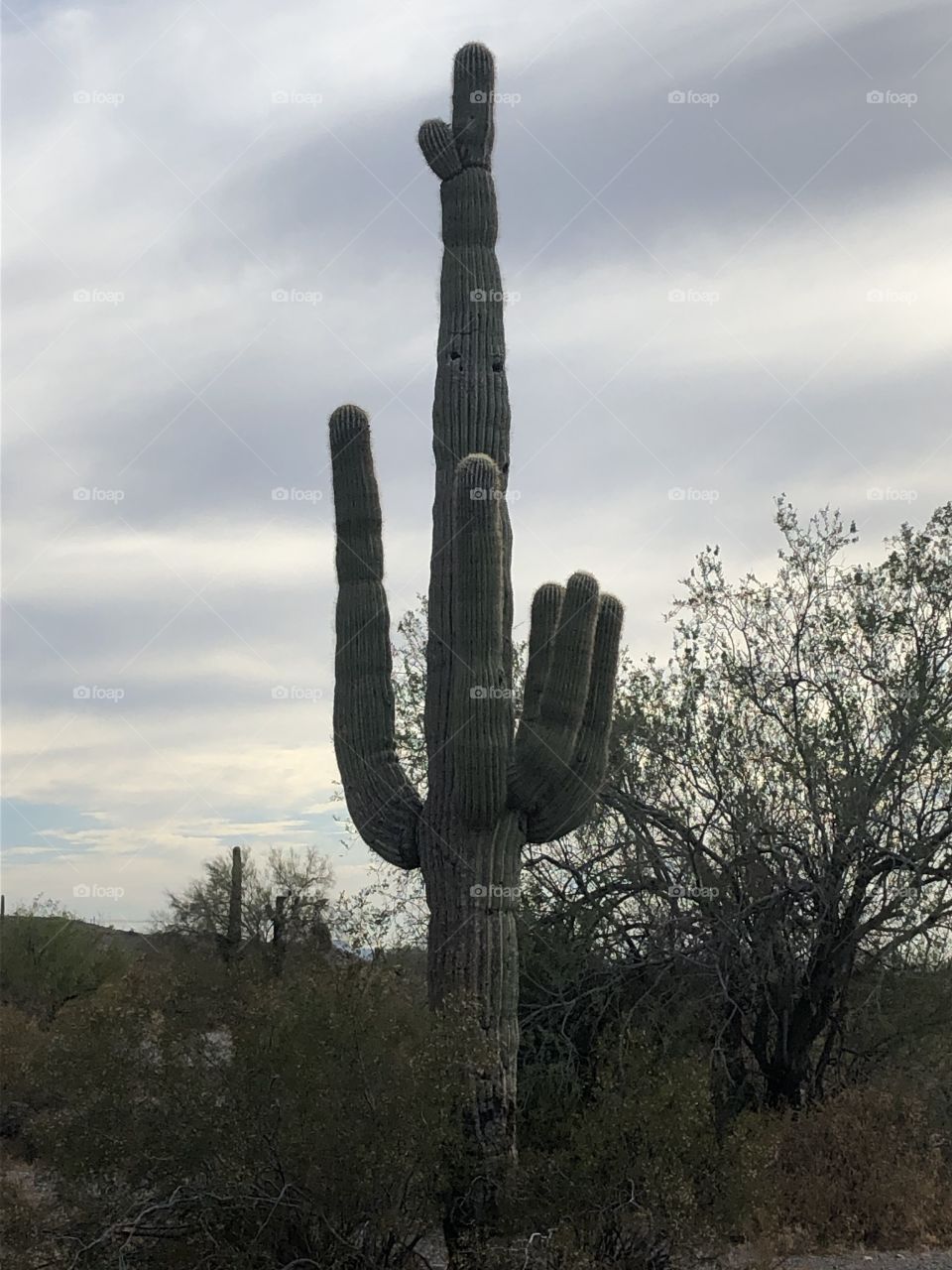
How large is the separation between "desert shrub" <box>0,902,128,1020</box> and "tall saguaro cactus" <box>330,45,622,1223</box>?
43.3 feet

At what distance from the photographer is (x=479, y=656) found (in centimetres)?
841

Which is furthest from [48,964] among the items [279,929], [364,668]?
[364,668]

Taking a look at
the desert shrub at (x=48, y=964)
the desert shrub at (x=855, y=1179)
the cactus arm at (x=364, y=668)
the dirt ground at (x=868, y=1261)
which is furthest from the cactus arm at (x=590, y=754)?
the desert shrub at (x=48, y=964)

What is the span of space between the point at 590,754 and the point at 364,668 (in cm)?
165

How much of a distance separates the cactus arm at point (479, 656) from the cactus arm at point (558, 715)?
0.47 feet

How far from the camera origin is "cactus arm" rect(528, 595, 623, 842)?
28.1ft

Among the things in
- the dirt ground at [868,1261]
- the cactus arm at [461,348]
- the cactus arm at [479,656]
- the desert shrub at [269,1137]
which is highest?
the cactus arm at [461,348]

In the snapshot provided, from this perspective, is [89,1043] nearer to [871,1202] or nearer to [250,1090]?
[250,1090]

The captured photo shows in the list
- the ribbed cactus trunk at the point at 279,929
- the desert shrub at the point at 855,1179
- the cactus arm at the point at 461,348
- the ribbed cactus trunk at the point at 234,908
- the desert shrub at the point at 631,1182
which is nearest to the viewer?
the desert shrub at the point at 631,1182

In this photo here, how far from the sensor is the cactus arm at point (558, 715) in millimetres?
8406

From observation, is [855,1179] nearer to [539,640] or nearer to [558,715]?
[558,715]

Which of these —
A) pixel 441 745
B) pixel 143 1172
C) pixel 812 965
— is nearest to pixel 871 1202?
pixel 812 965

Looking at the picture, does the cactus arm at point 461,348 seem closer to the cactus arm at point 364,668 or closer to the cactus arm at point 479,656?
the cactus arm at point 479,656

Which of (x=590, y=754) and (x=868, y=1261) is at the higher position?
(x=590, y=754)
